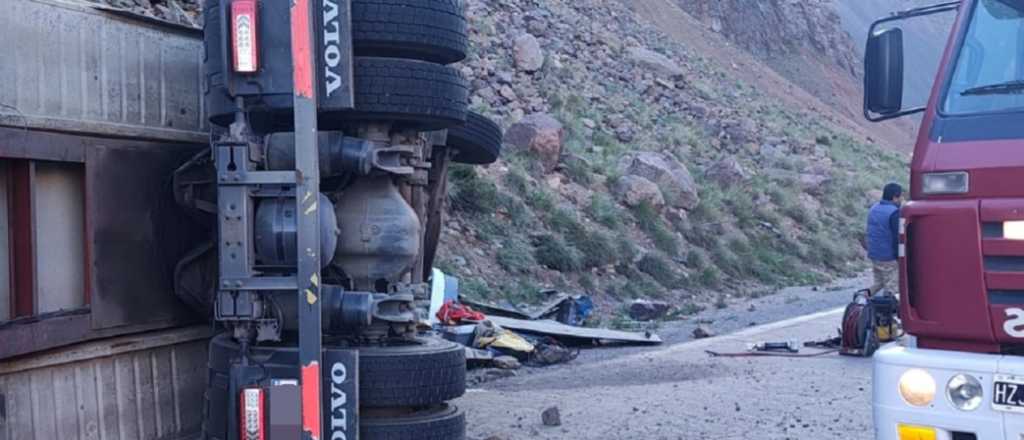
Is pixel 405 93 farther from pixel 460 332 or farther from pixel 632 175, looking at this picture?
pixel 632 175

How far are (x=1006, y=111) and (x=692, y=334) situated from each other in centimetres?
938

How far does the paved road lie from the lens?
8.20 m

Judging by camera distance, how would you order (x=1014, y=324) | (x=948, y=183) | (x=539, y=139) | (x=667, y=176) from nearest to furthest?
(x=1014, y=324) → (x=948, y=183) → (x=539, y=139) → (x=667, y=176)

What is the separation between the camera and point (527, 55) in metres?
26.5

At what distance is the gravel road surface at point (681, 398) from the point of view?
8.20m

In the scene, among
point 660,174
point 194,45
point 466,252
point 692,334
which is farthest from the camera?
point 660,174

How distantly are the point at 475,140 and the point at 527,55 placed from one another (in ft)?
64.3

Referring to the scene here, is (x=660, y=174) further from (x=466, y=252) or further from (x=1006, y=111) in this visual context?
(x=1006, y=111)

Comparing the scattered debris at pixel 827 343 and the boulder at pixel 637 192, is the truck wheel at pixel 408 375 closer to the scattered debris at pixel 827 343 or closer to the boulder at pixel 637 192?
the scattered debris at pixel 827 343

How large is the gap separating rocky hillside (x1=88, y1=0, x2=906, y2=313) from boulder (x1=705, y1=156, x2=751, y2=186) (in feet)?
0.14

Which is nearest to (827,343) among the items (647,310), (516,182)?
(647,310)

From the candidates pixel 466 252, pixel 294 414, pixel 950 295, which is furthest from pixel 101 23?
pixel 466 252

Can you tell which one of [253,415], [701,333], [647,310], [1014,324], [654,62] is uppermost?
[654,62]

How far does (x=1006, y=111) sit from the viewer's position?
16.5ft
